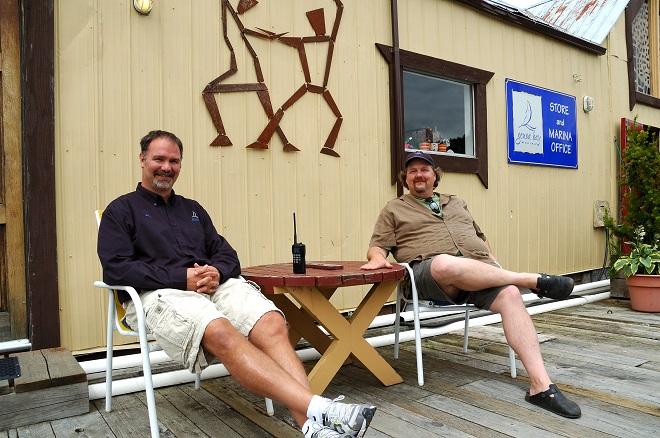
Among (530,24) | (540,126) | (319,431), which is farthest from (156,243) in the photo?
(530,24)

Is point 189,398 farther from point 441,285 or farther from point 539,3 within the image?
point 539,3

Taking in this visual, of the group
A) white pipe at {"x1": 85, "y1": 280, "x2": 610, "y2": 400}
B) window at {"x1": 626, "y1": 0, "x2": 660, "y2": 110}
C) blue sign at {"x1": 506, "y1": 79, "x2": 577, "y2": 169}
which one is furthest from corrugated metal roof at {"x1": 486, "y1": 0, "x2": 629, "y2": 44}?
white pipe at {"x1": 85, "y1": 280, "x2": 610, "y2": 400}

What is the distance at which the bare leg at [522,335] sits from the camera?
2.23 m

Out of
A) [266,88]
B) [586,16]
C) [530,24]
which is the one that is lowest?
[266,88]

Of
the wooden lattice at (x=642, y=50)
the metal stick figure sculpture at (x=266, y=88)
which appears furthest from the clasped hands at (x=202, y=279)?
the wooden lattice at (x=642, y=50)

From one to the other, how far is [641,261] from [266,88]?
3.47m

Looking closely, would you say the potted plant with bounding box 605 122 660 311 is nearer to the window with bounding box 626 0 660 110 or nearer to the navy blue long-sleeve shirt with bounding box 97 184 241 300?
the window with bounding box 626 0 660 110

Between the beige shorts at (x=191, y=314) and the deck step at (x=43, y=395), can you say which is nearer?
the beige shorts at (x=191, y=314)

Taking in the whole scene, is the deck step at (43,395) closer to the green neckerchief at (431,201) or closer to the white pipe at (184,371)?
the white pipe at (184,371)

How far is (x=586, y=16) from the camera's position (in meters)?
6.30

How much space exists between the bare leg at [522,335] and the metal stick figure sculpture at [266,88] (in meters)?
1.72

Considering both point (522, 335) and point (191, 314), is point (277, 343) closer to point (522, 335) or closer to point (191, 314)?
point (191, 314)

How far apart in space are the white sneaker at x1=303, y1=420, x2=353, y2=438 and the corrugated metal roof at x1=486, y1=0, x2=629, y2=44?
17.7ft

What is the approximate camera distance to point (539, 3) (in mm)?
7500
